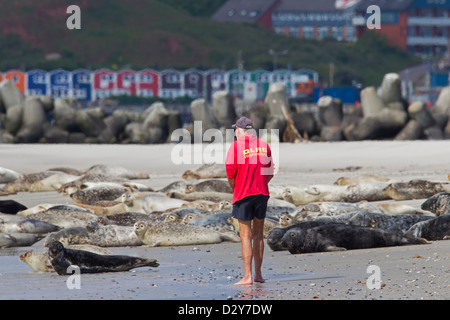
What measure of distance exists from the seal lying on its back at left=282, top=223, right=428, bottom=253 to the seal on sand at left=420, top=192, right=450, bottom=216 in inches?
101

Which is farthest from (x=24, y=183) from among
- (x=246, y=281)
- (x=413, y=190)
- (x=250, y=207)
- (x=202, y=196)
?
(x=246, y=281)

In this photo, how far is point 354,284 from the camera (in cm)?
773

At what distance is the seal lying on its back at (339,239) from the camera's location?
9.98 m

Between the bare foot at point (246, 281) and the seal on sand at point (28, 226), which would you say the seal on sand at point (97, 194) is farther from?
the bare foot at point (246, 281)

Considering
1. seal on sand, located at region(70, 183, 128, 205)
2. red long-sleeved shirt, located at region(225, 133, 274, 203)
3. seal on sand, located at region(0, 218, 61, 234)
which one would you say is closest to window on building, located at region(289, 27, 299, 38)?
seal on sand, located at region(70, 183, 128, 205)

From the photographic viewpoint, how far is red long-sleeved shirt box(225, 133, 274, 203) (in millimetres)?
8078

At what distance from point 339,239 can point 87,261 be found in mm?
2912

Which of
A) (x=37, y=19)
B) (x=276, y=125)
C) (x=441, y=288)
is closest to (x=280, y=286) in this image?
(x=441, y=288)

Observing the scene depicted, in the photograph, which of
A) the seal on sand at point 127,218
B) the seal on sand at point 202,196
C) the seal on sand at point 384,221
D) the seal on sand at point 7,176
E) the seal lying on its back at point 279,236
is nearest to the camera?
the seal lying on its back at point 279,236

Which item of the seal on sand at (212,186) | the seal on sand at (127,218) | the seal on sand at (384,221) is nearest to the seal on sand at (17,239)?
the seal on sand at (127,218)

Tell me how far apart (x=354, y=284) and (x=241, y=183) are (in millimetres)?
1335

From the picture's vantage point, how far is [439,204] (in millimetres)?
12836

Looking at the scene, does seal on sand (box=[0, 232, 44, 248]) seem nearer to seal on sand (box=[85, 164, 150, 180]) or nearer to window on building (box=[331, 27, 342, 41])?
seal on sand (box=[85, 164, 150, 180])

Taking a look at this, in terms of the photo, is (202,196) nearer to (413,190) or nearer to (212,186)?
(212,186)
